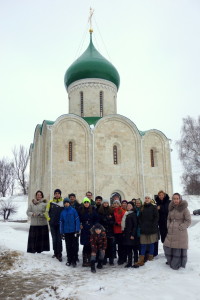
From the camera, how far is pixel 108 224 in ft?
20.1

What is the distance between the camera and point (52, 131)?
53.2ft

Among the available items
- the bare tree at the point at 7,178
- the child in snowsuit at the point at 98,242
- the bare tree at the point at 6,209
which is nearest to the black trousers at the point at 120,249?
the child in snowsuit at the point at 98,242

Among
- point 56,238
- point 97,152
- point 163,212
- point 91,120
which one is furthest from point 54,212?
point 91,120

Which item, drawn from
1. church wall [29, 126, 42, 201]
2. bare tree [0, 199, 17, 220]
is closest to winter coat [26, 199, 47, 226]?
church wall [29, 126, 42, 201]

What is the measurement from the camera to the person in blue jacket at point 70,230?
19.5 feet

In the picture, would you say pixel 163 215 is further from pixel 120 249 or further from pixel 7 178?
pixel 7 178

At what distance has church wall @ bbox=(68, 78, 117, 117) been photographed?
19.6 meters

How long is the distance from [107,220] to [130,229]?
53 centimetres

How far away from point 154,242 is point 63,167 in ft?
35.2

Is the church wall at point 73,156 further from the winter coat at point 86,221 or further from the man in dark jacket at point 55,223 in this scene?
the winter coat at point 86,221

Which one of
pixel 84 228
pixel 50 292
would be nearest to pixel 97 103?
pixel 84 228

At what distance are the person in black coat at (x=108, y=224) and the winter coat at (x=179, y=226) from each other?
4.04 feet

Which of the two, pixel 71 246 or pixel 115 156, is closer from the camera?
pixel 71 246

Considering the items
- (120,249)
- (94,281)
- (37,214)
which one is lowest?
(94,281)
